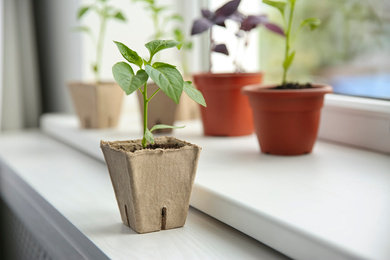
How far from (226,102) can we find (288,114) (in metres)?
0.28

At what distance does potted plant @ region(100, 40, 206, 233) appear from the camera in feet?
2.45

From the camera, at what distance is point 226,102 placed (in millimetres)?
1348

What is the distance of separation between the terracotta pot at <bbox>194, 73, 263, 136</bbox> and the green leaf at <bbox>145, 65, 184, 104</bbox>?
608 mm

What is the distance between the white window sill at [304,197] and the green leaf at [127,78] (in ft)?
0.82

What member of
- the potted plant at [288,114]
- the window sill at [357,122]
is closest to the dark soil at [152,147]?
the potted plant at [288,114]

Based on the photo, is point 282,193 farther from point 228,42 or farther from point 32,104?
point 32,104

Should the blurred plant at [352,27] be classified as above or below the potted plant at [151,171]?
above

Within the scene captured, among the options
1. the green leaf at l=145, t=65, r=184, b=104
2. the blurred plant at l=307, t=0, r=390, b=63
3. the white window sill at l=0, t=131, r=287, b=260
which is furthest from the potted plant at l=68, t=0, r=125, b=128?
the blurred plant at l=307, t=0, r=390, b=63

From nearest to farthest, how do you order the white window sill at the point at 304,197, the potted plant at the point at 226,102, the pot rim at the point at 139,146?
1. the white window sill at the point at 304,197
2. the pot rim at the point at 139,146
3. the potted plant at the point at 226,102

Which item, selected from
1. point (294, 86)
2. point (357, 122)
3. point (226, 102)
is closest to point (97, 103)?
point (226, 102)

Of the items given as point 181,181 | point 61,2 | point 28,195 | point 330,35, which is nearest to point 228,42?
point 61,2

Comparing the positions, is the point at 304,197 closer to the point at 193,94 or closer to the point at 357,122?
the point at 193,94

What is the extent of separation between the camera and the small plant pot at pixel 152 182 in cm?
76

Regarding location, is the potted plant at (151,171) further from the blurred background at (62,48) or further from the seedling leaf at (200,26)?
the blurred background at (62,48)
